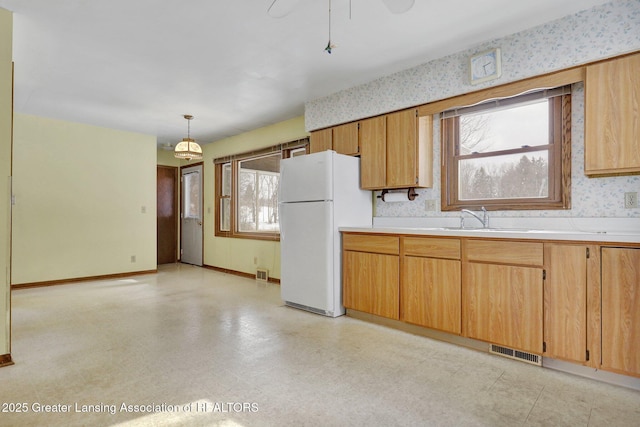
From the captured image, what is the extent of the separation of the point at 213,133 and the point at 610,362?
583 cm

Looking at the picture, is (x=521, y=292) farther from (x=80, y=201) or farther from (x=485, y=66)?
(x=80, y=201)

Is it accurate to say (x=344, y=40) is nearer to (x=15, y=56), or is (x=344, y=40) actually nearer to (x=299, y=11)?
(x=299, y=11)

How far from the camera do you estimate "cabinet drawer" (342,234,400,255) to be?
10.4ft

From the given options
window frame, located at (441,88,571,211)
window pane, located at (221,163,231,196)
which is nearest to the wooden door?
window pane, located at (221,163,231,196)

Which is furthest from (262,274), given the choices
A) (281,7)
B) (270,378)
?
(281,7)

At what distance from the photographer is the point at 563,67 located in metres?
2.53

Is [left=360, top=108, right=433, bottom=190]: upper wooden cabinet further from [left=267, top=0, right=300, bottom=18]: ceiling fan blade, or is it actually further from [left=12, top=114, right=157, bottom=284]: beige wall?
[left=12, top=114, right=157, bottom=284]: beige wall

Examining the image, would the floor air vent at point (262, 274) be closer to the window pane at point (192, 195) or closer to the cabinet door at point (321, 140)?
the cabinet door at point (321, 140)

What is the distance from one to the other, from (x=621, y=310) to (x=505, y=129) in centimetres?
167

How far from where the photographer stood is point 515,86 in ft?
9.16

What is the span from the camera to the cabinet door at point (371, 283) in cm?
318

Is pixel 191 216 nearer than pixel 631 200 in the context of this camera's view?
No

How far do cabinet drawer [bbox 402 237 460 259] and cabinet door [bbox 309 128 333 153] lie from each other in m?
1.63

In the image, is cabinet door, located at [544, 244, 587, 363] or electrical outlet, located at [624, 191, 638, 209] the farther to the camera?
electrical outlet, located at [624, 191, 638, 209]
